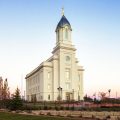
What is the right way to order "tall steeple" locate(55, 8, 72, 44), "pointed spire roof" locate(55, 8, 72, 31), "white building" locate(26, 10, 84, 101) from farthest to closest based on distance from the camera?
"pointed spire roof" locate(55, 8, 72, 31), "tall steeple" locate(55, 8, 72, 44), "white building" locate(26, 10, 84, 101)

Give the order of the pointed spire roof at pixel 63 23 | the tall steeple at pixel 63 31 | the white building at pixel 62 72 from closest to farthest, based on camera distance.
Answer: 1. the white building at pixel 62 72
2. the tall steeple at pixel 63 31
3. the pointed spire roof at pixel 63 23

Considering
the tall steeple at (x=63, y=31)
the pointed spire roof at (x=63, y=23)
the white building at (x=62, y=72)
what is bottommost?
the white building at (x=62, y=72)

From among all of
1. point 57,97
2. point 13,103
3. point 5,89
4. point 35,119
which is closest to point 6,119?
point 35,119

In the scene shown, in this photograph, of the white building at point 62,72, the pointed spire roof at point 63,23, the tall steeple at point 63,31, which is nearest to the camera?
the white building at point 62,72

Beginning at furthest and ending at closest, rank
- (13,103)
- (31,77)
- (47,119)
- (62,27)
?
(31,77), (62,27), (13,103), (47,119)

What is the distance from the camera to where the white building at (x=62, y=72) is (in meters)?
72.1

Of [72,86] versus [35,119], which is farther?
[72,86]

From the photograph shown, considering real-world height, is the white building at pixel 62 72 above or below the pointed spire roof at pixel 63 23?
below

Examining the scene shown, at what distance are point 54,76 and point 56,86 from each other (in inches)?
108

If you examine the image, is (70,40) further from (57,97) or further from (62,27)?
(57,97)

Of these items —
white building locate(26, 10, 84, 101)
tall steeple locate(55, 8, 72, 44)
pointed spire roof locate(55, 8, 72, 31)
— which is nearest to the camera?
white building locate(26, 10, 84, 101)

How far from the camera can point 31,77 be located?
92.6m

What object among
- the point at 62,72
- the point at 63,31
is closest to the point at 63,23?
the point at 63,31

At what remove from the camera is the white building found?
7212 cm
